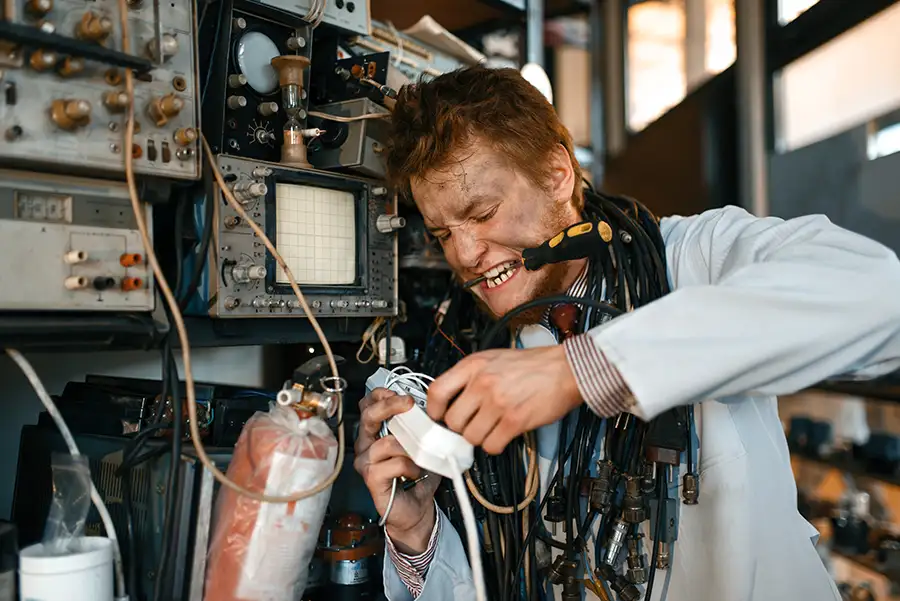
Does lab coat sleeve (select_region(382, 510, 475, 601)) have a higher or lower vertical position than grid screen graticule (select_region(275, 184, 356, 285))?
lower

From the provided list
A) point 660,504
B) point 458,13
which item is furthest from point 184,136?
point 458,13

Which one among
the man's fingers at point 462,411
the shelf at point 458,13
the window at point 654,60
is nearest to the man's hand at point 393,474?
the man's fingers at point 462,411

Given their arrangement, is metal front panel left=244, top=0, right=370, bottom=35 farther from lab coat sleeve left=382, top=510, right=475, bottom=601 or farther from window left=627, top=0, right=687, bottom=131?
window left=627, top=0, right=687, bottom=131

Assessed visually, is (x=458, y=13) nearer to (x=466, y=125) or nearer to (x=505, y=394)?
(x=466, y=125)

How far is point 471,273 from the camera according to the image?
4.95 ft

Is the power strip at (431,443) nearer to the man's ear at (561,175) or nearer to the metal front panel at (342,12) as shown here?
the man's ear at (561,175)

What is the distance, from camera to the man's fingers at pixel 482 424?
0.99 m

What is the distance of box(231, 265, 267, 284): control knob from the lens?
1.23m

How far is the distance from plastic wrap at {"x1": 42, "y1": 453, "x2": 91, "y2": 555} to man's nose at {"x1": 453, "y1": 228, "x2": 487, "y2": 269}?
77 centimetres

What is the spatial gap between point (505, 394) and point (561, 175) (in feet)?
2.37

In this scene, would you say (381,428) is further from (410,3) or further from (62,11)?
(410,3)

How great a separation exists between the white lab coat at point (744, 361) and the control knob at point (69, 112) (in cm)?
75

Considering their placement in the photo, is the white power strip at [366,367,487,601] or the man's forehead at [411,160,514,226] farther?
the man's forehead at [411,160,514,226]

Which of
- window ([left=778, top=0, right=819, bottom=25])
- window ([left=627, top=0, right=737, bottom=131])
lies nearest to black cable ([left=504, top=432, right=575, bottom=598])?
window ([left=778, top=0, right=819, bottom=25])
